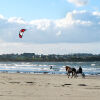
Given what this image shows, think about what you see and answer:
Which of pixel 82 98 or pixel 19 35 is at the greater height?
pixel 19 35

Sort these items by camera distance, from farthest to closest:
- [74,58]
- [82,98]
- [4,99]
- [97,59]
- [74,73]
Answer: [74,58] < [97,59] < [74,73] < [82,98] < [4,99]

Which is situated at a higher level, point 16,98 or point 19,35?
point 19,35

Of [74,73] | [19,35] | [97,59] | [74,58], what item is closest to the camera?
[19,35]

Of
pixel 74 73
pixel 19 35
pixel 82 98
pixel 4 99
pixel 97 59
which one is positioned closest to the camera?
pixel 4 99

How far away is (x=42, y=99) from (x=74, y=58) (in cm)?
17898

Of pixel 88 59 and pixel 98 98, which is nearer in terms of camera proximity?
pixel 98 98

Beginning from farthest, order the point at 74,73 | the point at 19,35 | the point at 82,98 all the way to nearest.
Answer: the point at 74,73, the point at 19,35, the point at 82,98

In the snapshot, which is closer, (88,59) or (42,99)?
(42,99)

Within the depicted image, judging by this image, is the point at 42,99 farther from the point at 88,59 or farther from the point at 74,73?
the point at 88,59

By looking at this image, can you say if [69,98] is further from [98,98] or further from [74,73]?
[74,73]

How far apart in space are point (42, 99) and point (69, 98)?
1065mm

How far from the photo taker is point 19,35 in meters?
25.0

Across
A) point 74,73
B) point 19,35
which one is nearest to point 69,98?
point 19,35

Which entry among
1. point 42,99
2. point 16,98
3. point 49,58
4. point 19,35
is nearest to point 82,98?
point 42,99
